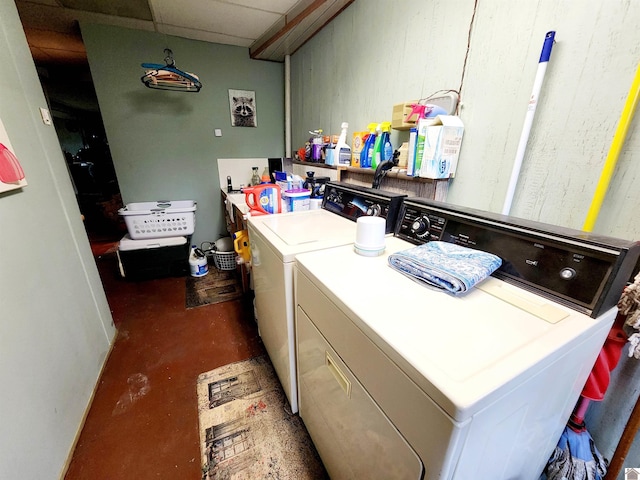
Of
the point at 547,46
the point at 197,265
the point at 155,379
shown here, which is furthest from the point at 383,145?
the point at 197,265

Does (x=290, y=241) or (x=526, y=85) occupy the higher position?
A: (x=526, y=85)

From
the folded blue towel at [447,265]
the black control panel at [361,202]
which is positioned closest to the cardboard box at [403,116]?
the black control panel at [361,202]

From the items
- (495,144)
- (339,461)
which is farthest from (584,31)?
(339,461)

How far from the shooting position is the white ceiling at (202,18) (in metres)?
1.90

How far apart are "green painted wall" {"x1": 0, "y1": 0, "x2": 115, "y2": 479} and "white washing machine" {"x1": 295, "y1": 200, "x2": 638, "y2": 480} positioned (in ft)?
3.50

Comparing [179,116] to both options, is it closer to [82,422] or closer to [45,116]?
[45,116]

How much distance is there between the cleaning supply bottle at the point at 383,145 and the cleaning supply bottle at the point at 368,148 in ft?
0.12

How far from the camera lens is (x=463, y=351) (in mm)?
483

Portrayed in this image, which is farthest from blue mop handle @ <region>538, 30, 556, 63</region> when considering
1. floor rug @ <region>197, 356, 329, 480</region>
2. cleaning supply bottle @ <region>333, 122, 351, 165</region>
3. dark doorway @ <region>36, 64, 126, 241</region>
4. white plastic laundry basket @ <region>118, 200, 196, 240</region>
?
dark doorway @ <region>36, 64, 126, 241</region>

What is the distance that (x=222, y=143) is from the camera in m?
2.98

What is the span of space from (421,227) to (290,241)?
1.73 feet

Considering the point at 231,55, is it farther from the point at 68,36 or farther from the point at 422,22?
the point at 422,22

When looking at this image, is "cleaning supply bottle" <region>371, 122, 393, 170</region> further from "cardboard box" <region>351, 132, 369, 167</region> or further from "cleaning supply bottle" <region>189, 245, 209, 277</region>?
"cleaning supply bottle" <region>189, 245, 209, 277</region>

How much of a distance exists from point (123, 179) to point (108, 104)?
725 mm
